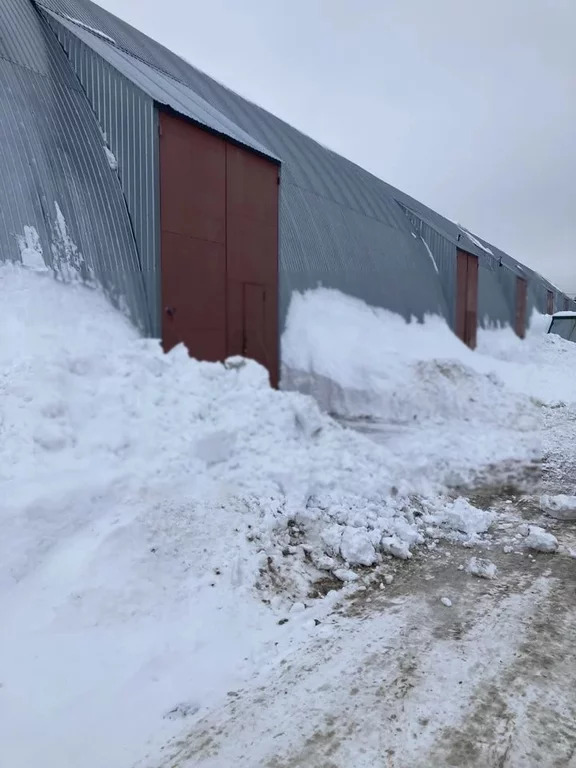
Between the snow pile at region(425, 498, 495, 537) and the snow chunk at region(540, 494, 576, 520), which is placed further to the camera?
the snow chunk at region(540, 494, 576, 520)

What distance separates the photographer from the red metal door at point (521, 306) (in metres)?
30.8

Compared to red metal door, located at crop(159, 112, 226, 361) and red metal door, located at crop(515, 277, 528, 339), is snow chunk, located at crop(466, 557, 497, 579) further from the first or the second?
red metal door, located at crop(515, 277, 528, 339)

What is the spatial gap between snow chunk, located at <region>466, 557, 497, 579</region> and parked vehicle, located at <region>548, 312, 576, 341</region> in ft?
90.9

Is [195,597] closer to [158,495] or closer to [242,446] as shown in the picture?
[158,495]

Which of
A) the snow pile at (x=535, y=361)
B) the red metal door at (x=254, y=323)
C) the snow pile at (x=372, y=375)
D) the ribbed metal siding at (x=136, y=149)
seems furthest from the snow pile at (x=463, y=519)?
the snow pile at (x=535, y=361)

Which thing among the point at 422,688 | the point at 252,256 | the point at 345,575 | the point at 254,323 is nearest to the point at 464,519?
the point at 345,575

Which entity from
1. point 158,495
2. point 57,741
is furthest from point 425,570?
point 57,741

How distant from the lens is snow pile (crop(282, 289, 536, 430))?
12203mm

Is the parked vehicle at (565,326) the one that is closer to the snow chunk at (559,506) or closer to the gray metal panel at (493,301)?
the gray metal panel at (493,301)

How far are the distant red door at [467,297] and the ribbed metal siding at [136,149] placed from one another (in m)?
15.2

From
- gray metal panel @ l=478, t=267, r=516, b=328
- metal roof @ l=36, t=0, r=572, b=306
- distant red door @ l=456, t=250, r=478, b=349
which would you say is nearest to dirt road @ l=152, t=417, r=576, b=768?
metal roof @ l=36, t=0, r=572, b=306

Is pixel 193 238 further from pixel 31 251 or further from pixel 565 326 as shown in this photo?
pixel 565 326

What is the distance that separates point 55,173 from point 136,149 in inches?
47.6

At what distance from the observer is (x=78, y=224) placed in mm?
7973
